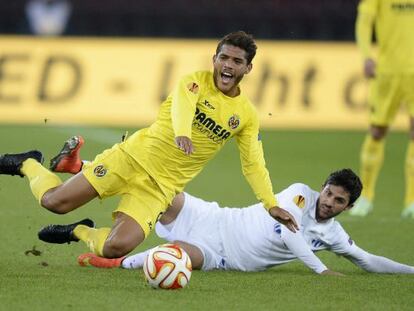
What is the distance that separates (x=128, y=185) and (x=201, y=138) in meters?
0.57

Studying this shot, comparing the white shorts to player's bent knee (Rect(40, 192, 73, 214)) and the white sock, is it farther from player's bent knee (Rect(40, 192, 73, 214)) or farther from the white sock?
player's bent knee (Rect(40, 192, 73, 214))

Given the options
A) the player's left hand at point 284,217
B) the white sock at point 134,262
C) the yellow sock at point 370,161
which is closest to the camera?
the player's left hand at point 284,217

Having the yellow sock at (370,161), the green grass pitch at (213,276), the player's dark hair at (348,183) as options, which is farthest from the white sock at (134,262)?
the yellow sock at (370,161)

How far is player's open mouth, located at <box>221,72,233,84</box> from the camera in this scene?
7902mm

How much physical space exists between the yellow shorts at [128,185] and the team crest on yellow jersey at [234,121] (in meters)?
0.62

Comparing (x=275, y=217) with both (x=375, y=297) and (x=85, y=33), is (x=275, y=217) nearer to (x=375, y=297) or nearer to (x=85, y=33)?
(x=375, y=297)

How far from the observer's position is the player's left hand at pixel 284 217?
782cm

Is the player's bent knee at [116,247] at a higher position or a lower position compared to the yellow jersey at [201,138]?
lower

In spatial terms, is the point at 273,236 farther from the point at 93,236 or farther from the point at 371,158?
the point at 371,158

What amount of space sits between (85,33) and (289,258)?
1353 centimetres

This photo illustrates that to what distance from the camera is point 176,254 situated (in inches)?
294

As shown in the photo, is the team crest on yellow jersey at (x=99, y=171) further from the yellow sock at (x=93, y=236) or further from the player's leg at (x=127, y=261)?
the player's leg at (x=127, y=261)

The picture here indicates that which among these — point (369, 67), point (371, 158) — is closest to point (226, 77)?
point (369, 67)

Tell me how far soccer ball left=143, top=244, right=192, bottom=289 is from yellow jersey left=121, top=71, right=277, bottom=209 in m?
0.77
